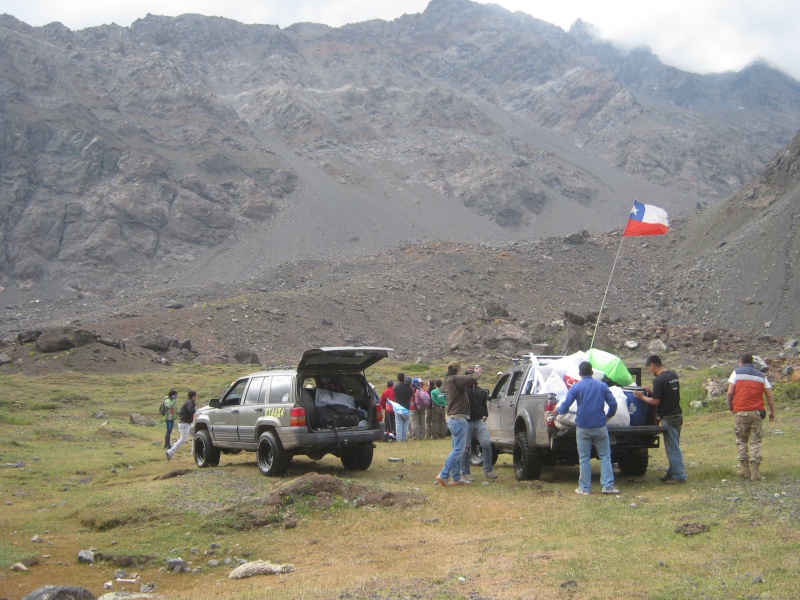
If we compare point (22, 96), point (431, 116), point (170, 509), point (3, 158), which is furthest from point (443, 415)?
point (431, 116)

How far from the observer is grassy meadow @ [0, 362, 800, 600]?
23.0 ft

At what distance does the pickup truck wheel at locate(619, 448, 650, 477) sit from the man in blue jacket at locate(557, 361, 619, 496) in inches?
67.8

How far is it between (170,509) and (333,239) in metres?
104

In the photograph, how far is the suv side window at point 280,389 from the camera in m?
14.1

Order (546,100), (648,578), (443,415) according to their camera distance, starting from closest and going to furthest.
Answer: (648,578), (443,415), (546,100)

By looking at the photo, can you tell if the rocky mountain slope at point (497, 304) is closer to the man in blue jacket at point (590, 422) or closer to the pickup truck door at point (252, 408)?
the man in blue jacket at point (590, 422)

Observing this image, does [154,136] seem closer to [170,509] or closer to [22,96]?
[22,96]

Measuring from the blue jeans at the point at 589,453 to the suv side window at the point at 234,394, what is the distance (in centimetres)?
681

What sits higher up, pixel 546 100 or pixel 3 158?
pixel 546 100

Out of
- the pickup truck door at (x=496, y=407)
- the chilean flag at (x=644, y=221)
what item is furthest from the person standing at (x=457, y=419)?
the chilean flag at (x=644, y=221)

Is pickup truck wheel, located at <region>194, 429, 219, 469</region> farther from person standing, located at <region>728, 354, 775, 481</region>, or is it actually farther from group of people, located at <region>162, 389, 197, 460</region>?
person standing, located at <region>728, 354, 775, 481</region>

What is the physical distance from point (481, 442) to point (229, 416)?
16.0 ft

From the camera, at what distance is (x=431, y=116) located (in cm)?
16500

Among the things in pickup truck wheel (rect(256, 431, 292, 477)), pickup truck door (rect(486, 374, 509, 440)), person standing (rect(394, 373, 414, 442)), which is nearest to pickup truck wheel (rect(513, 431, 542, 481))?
pickup truck door (rect(486, 374, 509, 440))
